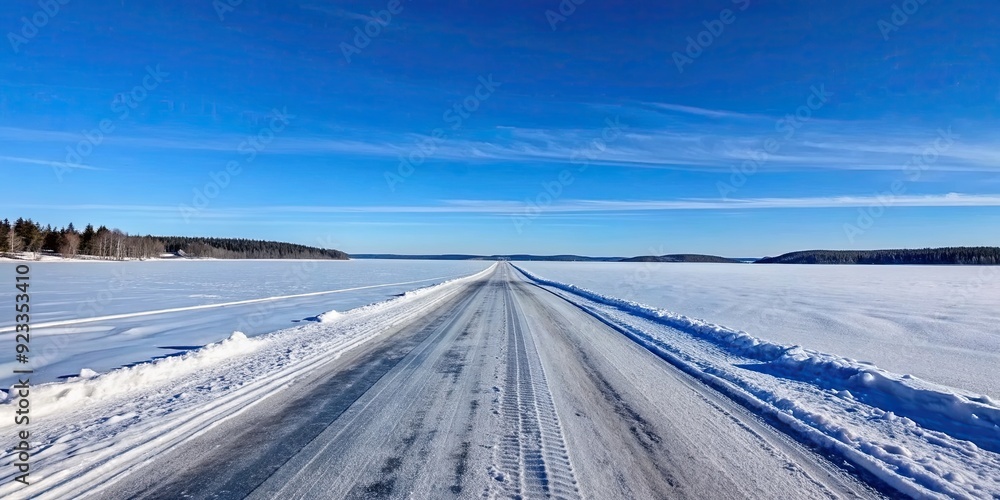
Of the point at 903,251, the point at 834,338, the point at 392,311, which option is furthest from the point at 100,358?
the point at 903,251

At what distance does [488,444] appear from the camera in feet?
12.9

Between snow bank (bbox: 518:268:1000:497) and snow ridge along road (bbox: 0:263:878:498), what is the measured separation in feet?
1.19

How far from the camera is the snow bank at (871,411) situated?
3.54 m

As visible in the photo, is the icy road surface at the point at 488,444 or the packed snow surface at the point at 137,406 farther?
the packed snow surface at the point at 137,406

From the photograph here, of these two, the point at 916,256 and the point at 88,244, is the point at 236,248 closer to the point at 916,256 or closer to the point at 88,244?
the point at 88,244

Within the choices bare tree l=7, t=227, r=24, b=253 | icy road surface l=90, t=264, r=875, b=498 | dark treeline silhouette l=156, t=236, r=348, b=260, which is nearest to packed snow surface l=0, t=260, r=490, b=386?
icy road surface l=90, t=264, r=875, b=498

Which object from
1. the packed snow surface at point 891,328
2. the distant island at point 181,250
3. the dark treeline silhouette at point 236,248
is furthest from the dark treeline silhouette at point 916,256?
the dark treeline silhouette at point 236,248

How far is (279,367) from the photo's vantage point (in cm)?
665

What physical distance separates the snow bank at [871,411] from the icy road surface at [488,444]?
405mm

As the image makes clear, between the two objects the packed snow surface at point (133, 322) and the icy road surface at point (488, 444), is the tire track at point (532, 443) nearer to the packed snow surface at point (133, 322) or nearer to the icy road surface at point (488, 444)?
the icy road surface at point (488, 444)

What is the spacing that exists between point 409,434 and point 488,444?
0.77 metres

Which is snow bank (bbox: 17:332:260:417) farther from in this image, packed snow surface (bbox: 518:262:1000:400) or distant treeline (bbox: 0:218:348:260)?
distant treeline (bbox: 0:218:348:260)

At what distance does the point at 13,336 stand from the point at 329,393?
335 inches

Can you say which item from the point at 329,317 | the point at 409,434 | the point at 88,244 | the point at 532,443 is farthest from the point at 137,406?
the point at 88,244
